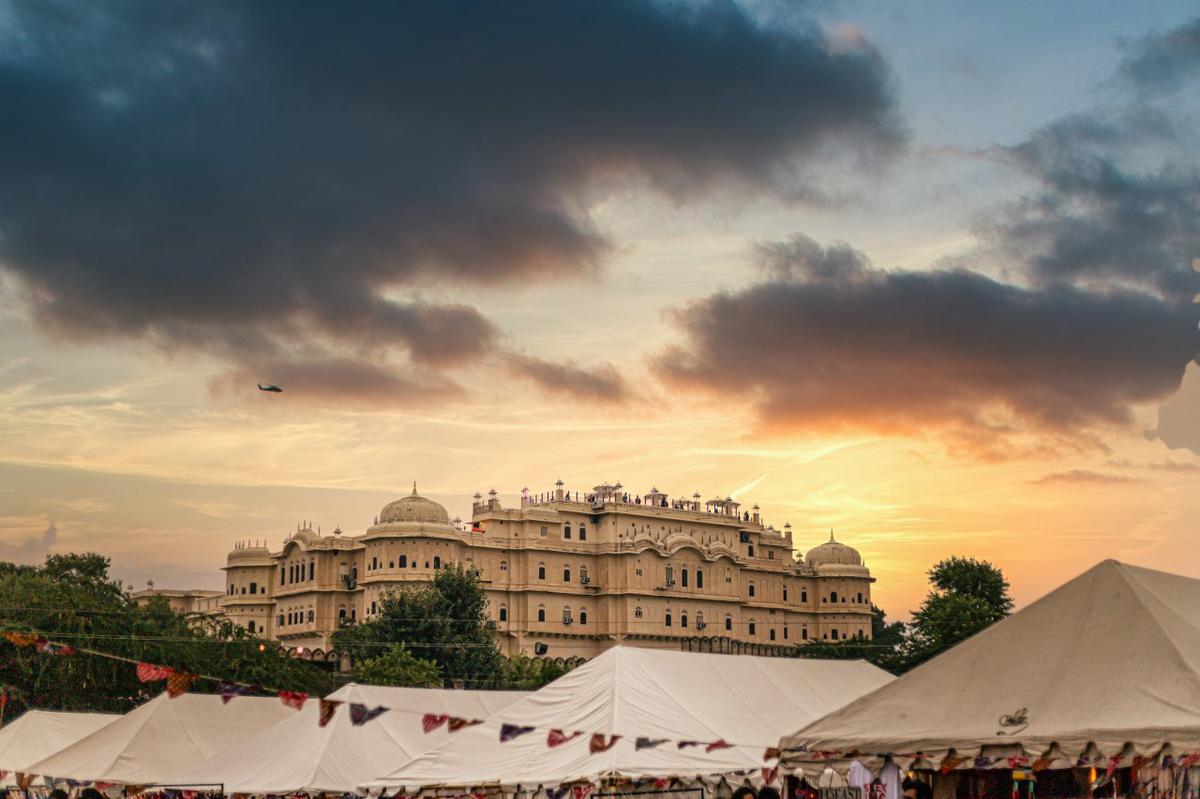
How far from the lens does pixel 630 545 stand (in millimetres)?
103188

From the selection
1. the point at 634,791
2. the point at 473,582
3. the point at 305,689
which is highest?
the point at 473,582

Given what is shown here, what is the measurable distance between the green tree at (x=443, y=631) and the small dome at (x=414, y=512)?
12748 millimetres

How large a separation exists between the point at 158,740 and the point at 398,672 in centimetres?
3363

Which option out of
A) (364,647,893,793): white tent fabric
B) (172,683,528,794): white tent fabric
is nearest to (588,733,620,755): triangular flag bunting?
(364,647,893,793): white tent fabric

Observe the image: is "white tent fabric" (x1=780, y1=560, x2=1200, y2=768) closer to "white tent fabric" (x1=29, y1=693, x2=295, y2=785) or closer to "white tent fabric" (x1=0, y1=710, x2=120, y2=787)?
"white tent fabric" (x1=29, y1=693, x2=295, y2=785)

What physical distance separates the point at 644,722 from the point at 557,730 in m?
1.39

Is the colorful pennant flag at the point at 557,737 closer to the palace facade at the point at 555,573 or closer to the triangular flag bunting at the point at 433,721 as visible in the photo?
the triangular flag bunting at the point at 433,721

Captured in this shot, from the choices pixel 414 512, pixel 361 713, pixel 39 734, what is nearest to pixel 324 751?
pixel 361 713

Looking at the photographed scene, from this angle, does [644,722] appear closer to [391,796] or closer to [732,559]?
[391,796]

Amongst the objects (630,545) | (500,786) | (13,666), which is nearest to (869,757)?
(500,786)

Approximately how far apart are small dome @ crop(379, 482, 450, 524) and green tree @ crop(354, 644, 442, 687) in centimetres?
2895

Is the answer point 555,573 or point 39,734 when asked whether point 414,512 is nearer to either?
point 555,573

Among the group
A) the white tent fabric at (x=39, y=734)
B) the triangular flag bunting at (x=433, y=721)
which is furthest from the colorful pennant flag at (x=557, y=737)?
the white tent fabric at (x=39, y=734)

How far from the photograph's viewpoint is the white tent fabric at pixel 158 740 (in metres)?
28.8
